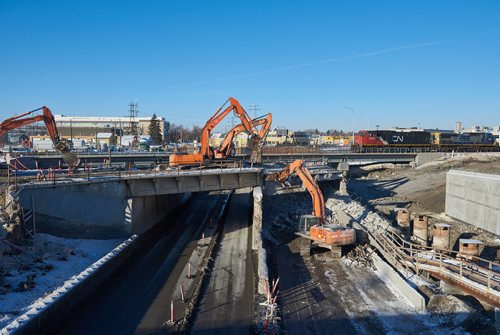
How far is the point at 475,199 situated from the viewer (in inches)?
1390

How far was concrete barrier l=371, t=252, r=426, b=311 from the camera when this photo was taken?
1736 centimetres

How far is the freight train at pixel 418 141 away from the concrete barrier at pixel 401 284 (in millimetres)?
52346

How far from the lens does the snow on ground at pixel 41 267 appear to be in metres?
16.1

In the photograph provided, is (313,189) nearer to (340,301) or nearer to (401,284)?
(401,284)

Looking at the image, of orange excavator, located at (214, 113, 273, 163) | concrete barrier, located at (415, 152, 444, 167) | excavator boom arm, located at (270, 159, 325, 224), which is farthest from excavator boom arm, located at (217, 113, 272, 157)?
concrete barrier, located at (415, 152, 444, 167)

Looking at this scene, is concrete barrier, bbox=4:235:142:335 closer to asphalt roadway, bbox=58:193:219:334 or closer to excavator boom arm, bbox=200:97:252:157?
asphalt roadway, bbox=58:193:219:334

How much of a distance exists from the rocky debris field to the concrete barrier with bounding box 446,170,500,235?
70cm

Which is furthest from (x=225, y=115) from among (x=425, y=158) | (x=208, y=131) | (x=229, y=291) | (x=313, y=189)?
A: (x=425, y=158)

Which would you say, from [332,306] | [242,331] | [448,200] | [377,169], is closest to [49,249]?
[242,331]

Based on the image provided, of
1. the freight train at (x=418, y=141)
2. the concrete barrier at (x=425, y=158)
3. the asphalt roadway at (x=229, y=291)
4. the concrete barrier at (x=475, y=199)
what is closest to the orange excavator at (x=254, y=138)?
the asphalt roadway at (x=229, y=291)

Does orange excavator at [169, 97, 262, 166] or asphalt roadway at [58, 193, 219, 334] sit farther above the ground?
orange excavator at [169, 97, 262, 166]

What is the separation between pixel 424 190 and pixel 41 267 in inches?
1669

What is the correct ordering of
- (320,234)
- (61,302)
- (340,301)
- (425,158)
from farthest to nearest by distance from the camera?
(425,158), (320,234), (340,301), (61,302)

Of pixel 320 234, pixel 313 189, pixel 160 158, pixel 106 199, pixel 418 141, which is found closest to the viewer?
pixel 320 234
